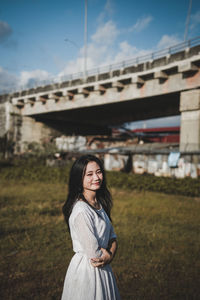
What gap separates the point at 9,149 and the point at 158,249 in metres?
20.4

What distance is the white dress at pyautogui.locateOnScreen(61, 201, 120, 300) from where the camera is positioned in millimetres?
1961

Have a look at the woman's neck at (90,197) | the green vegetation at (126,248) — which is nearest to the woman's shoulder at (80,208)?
the woman's neck at (90,197)

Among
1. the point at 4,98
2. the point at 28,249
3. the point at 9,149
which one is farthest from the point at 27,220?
the point at 4,98

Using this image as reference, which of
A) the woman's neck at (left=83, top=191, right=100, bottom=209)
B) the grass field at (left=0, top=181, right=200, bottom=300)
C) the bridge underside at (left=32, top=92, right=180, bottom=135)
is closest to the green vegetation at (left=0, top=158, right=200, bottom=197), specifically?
the grass field at (left=0, top=181, right=200, bottom=300)

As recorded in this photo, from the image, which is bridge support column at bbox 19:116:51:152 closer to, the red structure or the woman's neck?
the red structure

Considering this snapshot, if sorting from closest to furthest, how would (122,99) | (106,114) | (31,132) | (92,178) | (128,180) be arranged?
1. (92,178)
2. (128,180)
3. (122,99)
4. (106,114)
5. (31,132)

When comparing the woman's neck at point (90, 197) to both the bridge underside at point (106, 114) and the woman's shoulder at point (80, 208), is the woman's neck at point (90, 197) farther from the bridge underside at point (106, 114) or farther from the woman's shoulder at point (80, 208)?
the bridge underside at point (106, 114)

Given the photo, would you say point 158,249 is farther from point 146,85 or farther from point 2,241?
point 146,85

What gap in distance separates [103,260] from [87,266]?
15 centimetres

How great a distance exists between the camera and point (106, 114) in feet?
74.2

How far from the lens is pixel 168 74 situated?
516 inches

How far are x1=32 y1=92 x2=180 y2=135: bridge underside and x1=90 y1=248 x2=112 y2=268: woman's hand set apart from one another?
525 inches

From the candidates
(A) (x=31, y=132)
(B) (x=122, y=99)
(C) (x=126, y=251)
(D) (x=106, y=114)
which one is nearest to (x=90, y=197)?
(C) (x=126, y=251)

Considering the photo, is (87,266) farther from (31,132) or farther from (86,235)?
(31,132)
